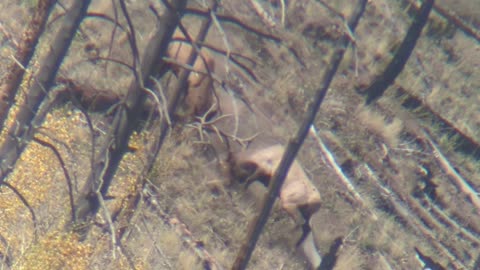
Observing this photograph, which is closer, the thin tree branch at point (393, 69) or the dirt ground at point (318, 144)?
the dirt ground at point (318, 144)

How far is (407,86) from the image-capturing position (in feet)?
55.0

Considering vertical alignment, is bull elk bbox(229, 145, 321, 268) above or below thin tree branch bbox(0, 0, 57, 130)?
below

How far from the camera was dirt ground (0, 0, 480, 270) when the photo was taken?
1267 centimetres

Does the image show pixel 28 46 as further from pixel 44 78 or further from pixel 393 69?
pixel 393 69

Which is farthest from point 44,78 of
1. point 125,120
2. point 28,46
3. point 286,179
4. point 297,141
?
point 286,179

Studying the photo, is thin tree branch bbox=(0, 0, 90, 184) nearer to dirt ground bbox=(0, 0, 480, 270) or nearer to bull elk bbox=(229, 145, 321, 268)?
dirt ground bbox=(0, 0, 480, 270)

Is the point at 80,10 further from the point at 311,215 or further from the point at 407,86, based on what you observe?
the point at 407,86

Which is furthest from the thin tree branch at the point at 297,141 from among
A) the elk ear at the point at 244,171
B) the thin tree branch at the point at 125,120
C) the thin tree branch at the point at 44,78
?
the elk ear at the point at 244,171

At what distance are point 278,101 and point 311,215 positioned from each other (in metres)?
2.30

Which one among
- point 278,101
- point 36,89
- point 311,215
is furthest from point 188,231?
point 36,89

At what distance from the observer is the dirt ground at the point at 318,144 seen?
12672 mm

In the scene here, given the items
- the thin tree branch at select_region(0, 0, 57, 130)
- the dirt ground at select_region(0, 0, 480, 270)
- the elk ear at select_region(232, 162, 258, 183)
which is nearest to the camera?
the thin tree branch at select_region(0, 0, 57, 130)

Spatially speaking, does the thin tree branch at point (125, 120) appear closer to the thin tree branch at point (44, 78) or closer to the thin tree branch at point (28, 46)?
the thin tree branch at point (44, 78)

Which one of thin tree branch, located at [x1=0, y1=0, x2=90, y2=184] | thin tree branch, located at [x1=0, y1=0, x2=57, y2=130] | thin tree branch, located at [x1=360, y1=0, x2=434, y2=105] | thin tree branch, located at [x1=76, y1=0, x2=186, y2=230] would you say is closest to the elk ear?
thin tree branch, located at [x1=360, y1=0, x2=434, y2=105]
